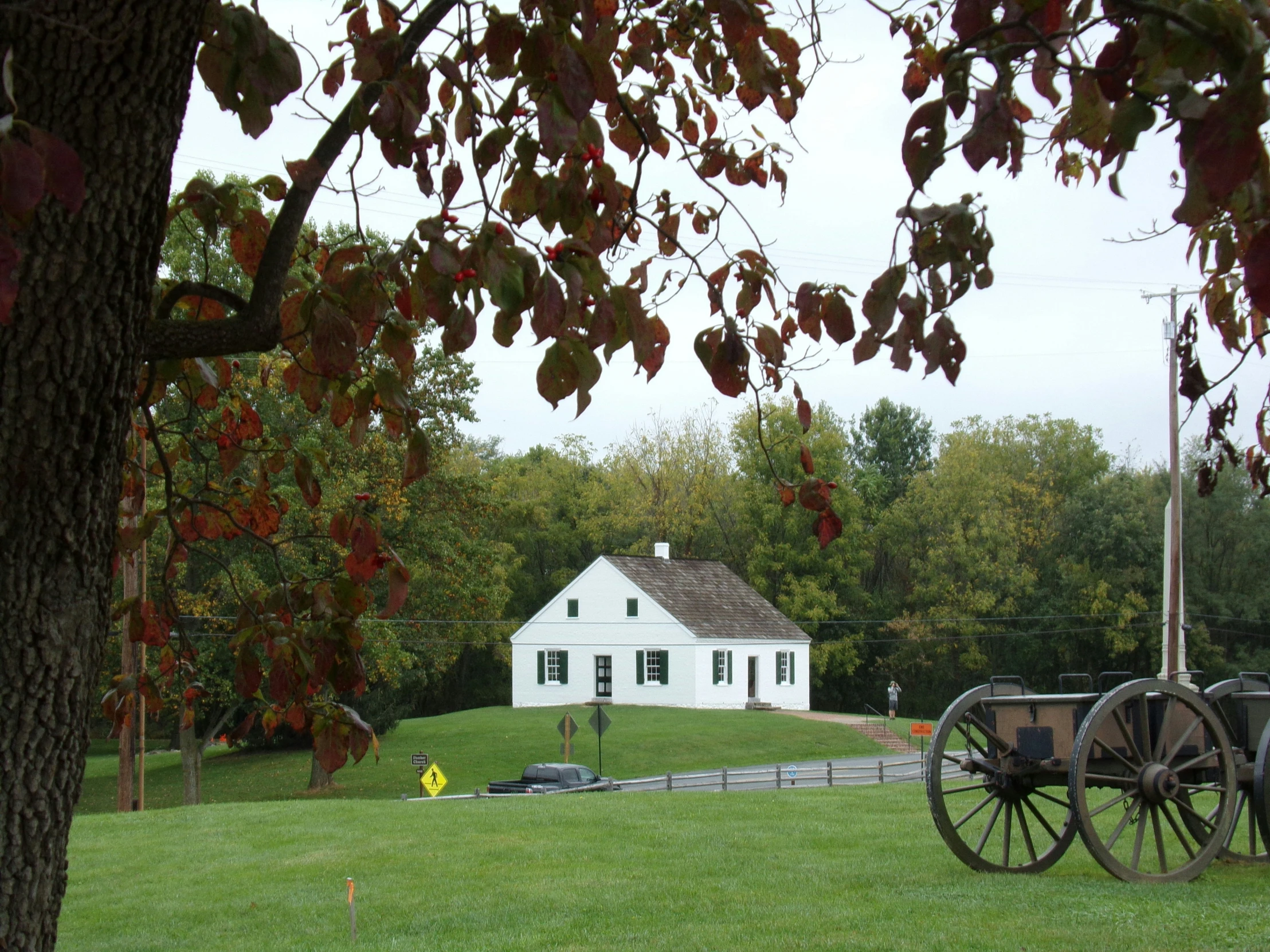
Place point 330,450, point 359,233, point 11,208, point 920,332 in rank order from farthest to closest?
point 330,450
point 359,233
point 920,332
point 11,208

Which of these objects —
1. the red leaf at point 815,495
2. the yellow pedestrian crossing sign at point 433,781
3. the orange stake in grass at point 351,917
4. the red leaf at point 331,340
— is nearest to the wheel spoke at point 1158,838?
the orange stake in grass at point 351,917

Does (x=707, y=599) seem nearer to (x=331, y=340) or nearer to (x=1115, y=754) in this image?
(x=1115, y=754)

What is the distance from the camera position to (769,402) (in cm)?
346

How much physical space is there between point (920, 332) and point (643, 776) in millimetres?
32388

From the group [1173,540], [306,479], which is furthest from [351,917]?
[1173,540]

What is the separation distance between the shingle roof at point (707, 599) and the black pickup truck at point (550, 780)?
→ 20.5 m

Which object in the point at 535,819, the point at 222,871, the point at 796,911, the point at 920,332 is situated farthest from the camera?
the point at 535,819

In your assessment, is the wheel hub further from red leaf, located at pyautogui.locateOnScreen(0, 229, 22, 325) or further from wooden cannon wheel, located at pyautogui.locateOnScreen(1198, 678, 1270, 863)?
red leaf, located at pyautogui.locateOnScreen(0, 229, 22, 325)

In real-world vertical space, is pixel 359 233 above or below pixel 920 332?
above

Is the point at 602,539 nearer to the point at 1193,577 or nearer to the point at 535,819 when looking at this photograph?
the point at 1193,577

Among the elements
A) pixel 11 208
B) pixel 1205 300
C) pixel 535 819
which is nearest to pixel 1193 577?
pixel 535 819

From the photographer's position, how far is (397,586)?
118 inches

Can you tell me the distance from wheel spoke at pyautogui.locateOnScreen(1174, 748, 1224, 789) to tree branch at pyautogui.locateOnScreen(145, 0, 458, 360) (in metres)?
8.03

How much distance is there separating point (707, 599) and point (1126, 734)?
139 ft
